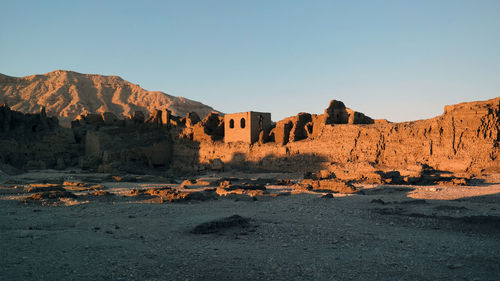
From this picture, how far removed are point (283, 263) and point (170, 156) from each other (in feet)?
96.9

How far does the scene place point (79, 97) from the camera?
8631 centimetres

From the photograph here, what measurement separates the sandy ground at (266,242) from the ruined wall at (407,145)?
23.2ft

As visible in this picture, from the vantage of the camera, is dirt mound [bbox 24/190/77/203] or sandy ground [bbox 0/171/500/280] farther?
dirt mound [bbox 24/190/77/203]

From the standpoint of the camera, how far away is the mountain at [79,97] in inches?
3132

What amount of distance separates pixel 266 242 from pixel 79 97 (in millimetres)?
90265

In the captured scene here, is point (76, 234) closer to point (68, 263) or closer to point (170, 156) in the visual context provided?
point (68, 263)

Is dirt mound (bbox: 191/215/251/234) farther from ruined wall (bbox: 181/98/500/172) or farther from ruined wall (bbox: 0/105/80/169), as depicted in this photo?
ruined wall (bbox: 0/105/80/169)

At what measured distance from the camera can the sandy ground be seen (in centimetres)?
494

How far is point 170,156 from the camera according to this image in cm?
3381

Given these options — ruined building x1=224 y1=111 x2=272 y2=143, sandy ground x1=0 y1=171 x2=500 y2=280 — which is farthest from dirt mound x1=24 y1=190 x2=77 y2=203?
ruined building x1=224 y1=111 x2=272 y2=143

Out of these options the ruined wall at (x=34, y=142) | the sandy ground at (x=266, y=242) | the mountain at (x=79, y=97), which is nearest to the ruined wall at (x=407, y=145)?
the sandy ground at (x=266, y=242)

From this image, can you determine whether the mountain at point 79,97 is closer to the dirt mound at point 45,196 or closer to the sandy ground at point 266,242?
the dirt mound at point 45,196

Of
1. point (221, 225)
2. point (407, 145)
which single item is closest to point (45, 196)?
point (221, 225)

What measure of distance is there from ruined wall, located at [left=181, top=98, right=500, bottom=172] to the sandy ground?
7.08 m
